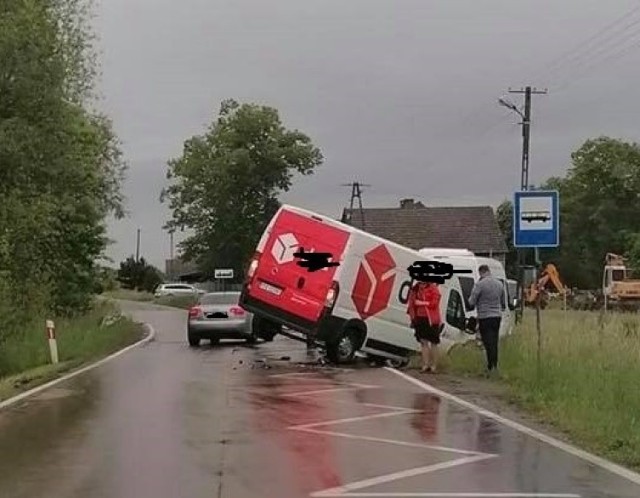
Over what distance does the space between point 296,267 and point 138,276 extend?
96121mm

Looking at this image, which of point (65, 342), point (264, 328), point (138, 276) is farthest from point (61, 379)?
point (138, 276)

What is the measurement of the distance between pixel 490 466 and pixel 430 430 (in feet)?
8.19

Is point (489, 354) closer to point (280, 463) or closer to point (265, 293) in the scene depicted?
point (265, 293)

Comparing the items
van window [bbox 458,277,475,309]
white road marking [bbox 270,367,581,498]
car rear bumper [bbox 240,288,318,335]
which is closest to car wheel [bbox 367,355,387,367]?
car rear bumper [bbox 240,288,318,335]

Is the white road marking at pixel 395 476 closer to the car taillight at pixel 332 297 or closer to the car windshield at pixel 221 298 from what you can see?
the car taillight at pixel 332 297

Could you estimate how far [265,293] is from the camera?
23250mm

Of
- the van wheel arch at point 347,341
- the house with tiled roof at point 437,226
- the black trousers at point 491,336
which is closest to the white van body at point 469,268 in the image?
the van wheel arch at point 347,341

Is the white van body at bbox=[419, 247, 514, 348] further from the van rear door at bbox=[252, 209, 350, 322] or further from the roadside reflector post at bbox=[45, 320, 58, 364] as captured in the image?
the roadside reflector post at bbox=[45, 320, 58, 364]

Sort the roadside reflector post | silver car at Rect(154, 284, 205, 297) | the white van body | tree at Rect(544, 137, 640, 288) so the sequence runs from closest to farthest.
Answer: the roadside reflector post < the white van body < silver car at Rect(154, 284, 205, 297) < tree at Rect(544, 137, 640, 288)

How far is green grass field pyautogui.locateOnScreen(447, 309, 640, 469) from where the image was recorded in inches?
484

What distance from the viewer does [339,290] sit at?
72.4 ft

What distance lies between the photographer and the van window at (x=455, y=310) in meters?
23.6

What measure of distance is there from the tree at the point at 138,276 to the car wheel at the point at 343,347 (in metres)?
91.3

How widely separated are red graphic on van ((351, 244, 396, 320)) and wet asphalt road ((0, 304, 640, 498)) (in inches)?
141
